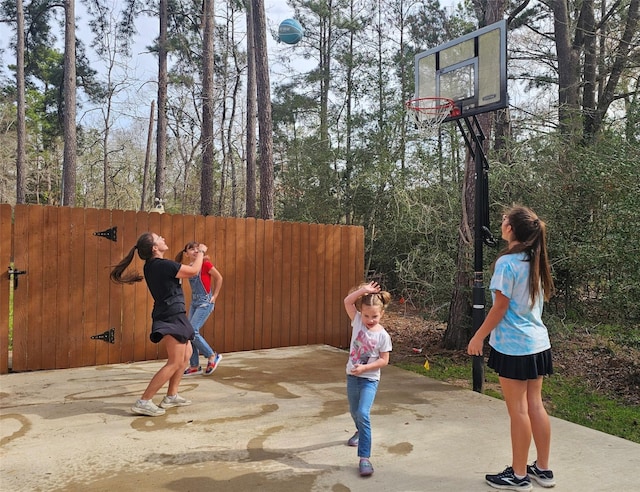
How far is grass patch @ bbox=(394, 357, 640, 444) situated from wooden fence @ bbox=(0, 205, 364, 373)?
1.74 m

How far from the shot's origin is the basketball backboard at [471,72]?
16.6 feet

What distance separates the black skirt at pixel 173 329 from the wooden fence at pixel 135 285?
2189mm

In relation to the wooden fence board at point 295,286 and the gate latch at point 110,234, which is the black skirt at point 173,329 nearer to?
the gate latch at point 110,234

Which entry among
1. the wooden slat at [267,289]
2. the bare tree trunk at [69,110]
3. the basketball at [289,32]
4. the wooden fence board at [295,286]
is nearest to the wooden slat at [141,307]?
the wooden slat at [267,289]

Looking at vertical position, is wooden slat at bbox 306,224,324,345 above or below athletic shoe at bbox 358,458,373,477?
above

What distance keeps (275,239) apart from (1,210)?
10.7ft

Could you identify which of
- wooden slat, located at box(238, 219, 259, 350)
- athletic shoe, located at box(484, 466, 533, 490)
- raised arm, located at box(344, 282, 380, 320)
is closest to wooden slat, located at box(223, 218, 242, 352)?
wooden slat, located at box(238, 219, 259, 350)

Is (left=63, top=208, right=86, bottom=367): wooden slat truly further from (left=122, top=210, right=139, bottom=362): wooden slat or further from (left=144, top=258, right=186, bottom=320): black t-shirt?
(left=144, top=258, right=186, bottom=320): black t-shirt

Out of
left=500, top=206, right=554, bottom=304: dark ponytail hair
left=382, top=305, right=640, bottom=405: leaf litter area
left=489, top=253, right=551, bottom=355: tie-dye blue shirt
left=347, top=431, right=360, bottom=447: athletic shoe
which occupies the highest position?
left=500, top=206, right=554, bottom=304: dark ponytail hair

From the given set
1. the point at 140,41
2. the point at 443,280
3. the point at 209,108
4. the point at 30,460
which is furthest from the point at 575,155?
the point at 140,41

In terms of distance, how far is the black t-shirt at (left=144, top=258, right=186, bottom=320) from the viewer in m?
3.82

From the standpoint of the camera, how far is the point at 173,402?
4.07 m

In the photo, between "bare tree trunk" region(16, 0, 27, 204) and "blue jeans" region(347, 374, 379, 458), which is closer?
"blue jeans" region(347, 374, 379, 458)

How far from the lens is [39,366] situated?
5.27 meters
